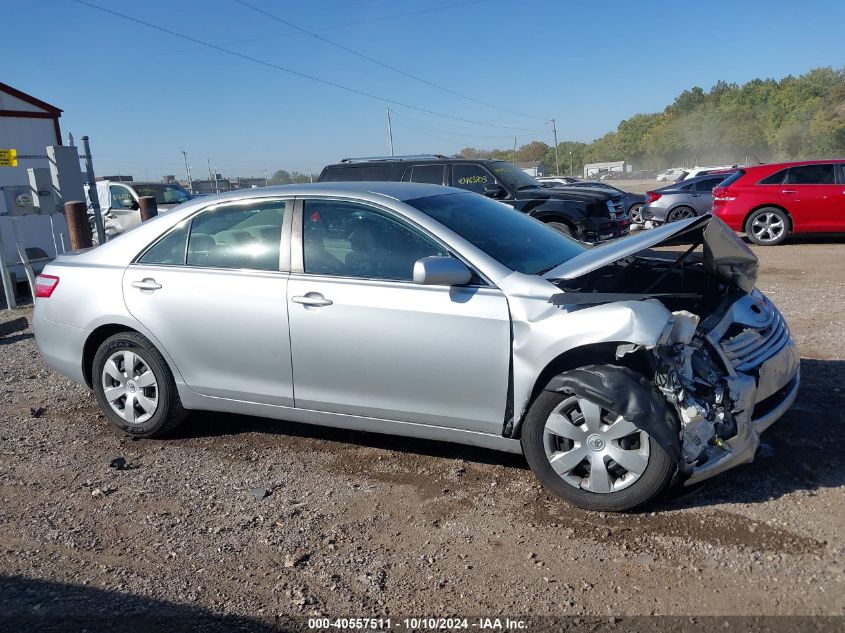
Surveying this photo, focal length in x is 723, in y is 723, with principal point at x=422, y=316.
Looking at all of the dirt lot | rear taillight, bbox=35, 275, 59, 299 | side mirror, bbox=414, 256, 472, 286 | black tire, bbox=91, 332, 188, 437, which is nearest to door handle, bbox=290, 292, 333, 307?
side mirror, bbox=414, 256, 472, 286

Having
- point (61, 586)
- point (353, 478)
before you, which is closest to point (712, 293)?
point (353, 478)

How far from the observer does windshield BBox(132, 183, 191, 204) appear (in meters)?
19.2

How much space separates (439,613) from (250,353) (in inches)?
82.0

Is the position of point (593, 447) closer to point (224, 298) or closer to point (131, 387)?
point (224, 298)

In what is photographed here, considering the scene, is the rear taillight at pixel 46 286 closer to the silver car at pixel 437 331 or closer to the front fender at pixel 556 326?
the silver car at pixel 437 331

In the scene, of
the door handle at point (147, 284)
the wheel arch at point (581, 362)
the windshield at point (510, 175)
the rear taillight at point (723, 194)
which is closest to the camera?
the wheel arch at point (581, 362)

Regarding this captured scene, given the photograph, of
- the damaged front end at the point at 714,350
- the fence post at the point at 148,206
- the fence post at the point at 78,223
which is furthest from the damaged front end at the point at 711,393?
the fence post at the point at 148,206

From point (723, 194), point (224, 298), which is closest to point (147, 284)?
point (224, 298)

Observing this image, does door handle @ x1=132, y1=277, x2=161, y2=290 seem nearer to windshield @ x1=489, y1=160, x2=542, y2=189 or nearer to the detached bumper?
the detached bumper

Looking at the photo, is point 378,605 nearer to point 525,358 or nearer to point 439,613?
point 439,613

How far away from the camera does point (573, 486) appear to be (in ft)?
12.0

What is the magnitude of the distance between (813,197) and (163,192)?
1591 centimetres

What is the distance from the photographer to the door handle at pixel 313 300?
4.14 m

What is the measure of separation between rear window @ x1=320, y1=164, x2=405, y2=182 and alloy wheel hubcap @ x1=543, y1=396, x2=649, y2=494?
9032 mm
